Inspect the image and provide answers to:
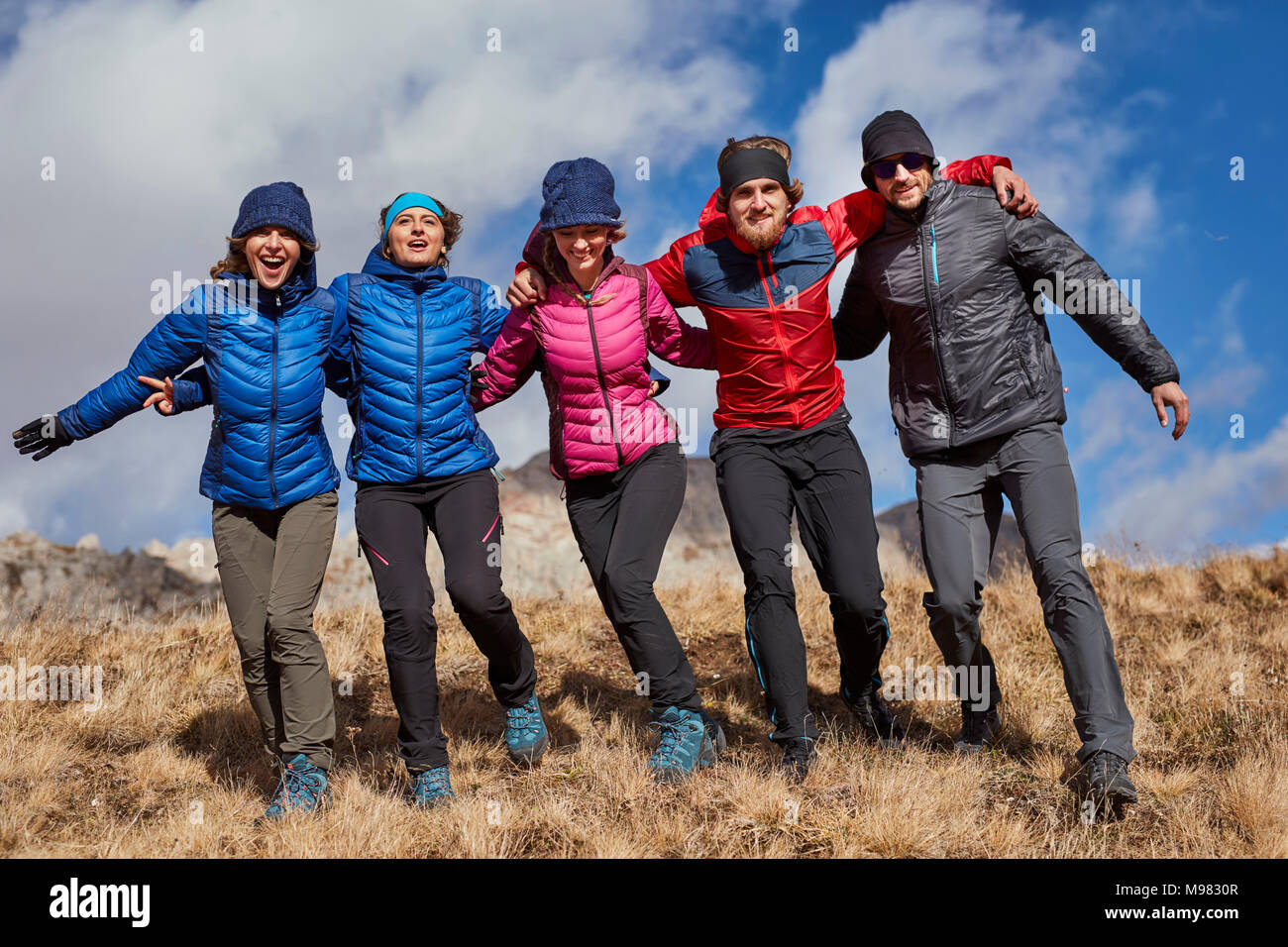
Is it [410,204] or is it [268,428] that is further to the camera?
[410,204]

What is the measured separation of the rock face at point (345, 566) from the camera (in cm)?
1005

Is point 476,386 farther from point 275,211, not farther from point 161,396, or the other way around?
point 161,396

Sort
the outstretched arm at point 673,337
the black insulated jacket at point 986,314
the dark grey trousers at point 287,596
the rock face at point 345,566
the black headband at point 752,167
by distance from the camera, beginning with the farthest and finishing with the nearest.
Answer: the rock face at point 345,566 → the outstretched arm at point 673,337 → the black headband at point 752,167 → the black insulated jacket at point 986,314 → the dark grey trousers at point 287,596

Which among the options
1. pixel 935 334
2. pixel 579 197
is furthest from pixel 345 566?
pixel 935 334

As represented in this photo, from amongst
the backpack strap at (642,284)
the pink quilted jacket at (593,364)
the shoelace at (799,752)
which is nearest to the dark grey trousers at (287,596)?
the pink quilted jacket at (593,364)

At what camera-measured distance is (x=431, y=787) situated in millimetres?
4922

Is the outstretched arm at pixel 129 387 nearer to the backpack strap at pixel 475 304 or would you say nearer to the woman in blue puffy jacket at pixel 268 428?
the woman in blue puffy jacket at pixel 268 428

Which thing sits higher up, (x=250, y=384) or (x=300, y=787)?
(x=250, y=384)

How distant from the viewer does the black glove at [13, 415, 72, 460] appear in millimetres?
5246

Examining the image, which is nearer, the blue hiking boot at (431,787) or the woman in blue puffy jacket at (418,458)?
the blue hiking boot at (431,787)

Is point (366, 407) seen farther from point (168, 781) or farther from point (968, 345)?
point (968, 345)

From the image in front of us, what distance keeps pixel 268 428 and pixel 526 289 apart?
1564mm

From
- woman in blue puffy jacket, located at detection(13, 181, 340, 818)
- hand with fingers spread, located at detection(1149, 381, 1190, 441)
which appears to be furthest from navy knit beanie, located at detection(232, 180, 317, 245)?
hand with fingers spread, located at detection(1149, 381, 1190, 441)

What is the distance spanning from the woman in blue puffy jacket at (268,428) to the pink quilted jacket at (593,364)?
1.04 m
